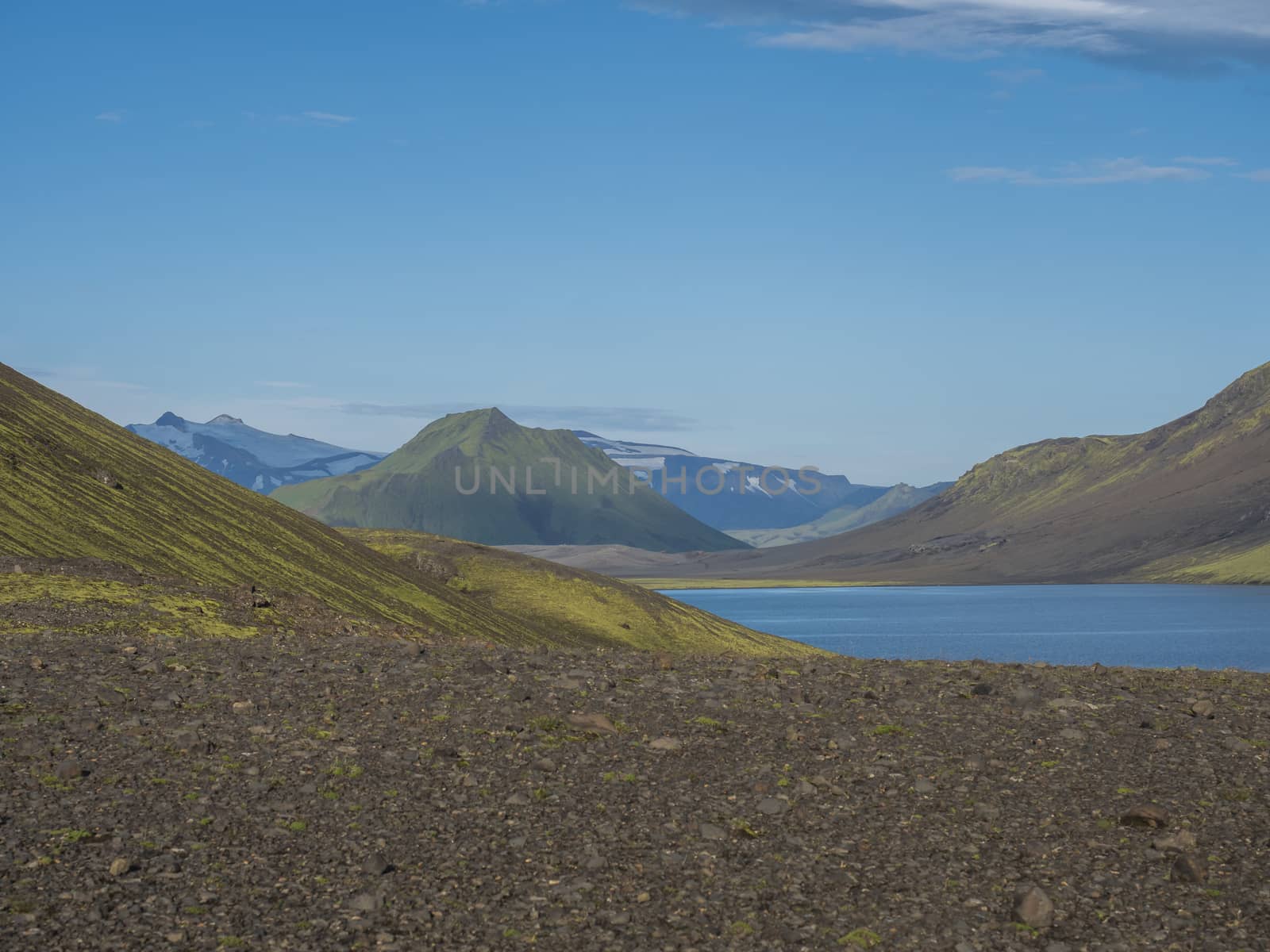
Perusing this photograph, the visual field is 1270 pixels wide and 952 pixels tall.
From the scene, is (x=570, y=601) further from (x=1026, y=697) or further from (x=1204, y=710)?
→ (x=1204, y=710)

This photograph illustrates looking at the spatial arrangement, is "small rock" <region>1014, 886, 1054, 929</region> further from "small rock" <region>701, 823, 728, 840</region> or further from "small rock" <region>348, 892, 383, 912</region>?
"small rock" <region>348, 892, 383, 912</region>

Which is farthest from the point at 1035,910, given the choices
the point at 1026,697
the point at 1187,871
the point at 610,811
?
the point at 1026,697

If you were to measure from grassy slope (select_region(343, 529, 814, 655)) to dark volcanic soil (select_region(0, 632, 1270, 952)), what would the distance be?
66.1 meters

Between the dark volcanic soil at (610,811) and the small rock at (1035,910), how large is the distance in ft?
0.14

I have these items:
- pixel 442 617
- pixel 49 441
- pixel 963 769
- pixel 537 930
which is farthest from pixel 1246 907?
pixel 49 441

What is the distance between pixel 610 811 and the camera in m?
16.8

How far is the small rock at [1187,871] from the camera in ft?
49.2

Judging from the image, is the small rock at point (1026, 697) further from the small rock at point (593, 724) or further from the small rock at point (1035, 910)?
the small rock at point (1035, 910)

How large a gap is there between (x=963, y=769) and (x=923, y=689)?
4.93m

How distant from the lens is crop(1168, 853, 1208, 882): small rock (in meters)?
15.0

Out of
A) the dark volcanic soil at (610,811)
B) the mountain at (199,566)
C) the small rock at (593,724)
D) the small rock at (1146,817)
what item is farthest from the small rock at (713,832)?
the mountain at (199,566)

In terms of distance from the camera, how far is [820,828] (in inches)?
645

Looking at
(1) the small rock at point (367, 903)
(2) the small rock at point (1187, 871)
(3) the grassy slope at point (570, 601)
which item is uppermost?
(2) the small rock at point (1187, 871)

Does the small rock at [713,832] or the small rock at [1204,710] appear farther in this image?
the small rock at [1204,710]
